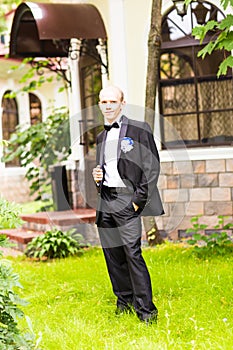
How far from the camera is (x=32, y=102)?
682 inches

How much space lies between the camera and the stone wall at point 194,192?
867 cm

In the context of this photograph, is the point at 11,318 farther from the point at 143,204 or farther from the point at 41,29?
the point at 41,29

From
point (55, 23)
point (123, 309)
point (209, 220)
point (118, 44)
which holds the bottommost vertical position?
point (209, 220)

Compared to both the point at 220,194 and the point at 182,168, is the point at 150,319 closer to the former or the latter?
the point at 220,194

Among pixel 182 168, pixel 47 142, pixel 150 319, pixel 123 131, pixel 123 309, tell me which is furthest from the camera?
pixel 47 142

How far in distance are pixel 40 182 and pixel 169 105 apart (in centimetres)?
421

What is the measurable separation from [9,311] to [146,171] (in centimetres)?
161

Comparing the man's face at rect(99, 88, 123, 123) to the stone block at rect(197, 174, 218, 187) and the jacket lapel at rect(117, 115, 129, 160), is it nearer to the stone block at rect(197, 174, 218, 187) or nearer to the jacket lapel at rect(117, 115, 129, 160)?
the jacket lapel at rect(117, 115, 129, 160)

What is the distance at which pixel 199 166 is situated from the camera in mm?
8758

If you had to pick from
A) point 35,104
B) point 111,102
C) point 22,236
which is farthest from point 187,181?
point 35,104

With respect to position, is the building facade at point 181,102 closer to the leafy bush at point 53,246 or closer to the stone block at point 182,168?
the stone block at point 182,168

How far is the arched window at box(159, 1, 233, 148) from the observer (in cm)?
882

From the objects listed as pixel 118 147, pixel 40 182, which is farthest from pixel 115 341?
pixel 40 182

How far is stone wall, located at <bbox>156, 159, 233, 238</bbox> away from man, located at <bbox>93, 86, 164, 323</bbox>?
381 centimetres
